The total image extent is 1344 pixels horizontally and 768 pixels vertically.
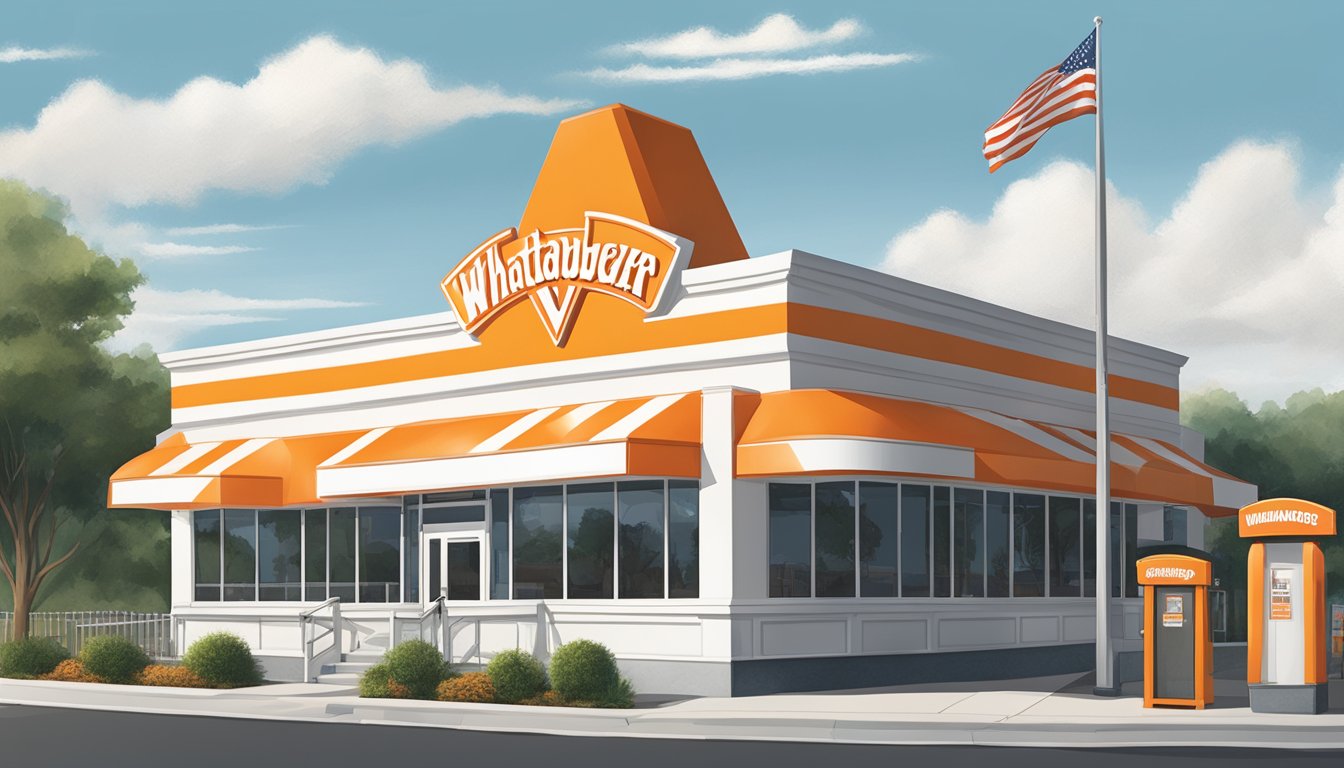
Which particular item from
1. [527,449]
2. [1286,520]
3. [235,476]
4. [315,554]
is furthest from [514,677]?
[1286,520]

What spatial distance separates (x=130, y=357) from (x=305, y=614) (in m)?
38.9

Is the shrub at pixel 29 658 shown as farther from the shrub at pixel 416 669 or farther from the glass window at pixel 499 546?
the shrub at pixel 416 669

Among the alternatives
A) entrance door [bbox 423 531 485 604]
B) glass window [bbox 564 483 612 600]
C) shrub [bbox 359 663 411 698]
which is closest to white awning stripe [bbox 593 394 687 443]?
glass window [bbox 564 483 612 600]

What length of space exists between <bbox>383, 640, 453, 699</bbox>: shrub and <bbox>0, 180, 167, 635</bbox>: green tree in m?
25.3

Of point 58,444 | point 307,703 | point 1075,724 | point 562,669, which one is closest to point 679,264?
point 562,669

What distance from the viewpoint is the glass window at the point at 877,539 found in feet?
86.2

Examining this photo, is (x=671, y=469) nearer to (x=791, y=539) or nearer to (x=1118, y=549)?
(x=791, y=539)

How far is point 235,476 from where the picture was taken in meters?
30.8

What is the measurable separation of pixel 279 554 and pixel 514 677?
10.9 meters

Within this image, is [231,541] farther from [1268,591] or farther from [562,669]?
[1268,591]

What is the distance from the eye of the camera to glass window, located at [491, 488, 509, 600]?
28.0 metres

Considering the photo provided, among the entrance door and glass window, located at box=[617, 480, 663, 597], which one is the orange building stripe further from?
the entrance door

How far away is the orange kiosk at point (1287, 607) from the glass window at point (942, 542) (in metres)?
6.86

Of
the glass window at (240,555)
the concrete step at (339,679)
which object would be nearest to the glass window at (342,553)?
the glass window at (240,555)
